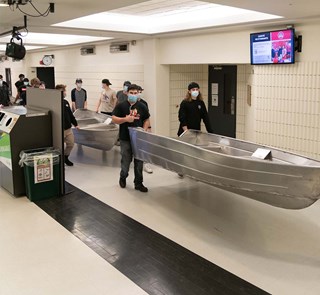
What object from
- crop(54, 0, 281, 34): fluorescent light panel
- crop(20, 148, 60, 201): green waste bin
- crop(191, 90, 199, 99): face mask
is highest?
crop(54, 0, 281, 34): fluorescent light panel

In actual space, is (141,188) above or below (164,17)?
below

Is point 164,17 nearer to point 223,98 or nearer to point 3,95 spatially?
point 223,98

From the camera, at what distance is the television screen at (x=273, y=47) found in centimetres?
576

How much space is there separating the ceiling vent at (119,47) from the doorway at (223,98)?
2147 mm

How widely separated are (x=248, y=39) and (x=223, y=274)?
4.61 meters

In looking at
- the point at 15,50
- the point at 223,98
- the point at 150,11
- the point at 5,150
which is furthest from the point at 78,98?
the point at 5,150

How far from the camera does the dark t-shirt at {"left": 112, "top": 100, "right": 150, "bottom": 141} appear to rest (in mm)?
5375

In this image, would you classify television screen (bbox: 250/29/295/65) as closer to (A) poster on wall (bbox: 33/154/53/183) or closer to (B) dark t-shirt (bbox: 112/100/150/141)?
(B) dark t-shirt (bbox: 112/100/150/141)

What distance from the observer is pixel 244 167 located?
12.1ft

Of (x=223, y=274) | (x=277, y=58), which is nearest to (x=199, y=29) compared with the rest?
(x=277, y=58)

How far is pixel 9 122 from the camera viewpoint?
530 centimetres

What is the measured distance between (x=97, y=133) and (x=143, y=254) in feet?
12.0

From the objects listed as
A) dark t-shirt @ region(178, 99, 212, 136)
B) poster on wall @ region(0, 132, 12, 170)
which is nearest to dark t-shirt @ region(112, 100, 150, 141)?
dark t-shirt @ region(178, 99, 212, 136)

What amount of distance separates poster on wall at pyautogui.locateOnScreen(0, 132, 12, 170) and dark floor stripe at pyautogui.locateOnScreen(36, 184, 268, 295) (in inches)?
34.6
